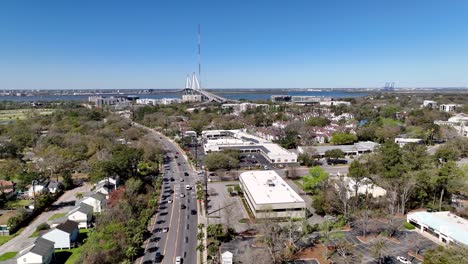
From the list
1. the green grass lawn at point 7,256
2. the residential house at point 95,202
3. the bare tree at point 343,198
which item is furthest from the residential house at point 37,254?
the bare tree at point 343,198

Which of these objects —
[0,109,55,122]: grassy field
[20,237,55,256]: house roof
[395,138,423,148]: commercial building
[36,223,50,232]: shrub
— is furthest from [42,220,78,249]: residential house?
[0,109,55,122]: grassy field

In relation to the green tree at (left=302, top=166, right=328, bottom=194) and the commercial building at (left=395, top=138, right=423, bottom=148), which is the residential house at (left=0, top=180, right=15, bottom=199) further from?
the commercial building at (left=395, top=138, right=423, bottom=148)

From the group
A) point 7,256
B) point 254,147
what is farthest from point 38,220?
point 254,147

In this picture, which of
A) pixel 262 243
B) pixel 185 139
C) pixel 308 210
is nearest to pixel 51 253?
pixel 262 243

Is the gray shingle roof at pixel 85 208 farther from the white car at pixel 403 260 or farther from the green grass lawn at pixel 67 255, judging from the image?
the white car at pixel 403 260

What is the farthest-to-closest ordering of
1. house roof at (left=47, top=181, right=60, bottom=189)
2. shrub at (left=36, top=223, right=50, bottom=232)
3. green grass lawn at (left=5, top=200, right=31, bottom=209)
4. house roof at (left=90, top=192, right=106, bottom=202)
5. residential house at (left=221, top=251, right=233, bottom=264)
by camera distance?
house roof at (left=47, top=181, right=60, bottom=189), green grass lawn at (left=5, top=200, right=31, bottom=209), house roof at (left=90, top=192, right=106, bottom=202), shrub at (left=36, top=223, right=50, bottom=232), residential house at (left=221, top=251, right=233, bottom=264)

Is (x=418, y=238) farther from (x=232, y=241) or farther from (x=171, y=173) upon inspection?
(x=171, y=173)

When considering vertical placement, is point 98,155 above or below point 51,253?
above
